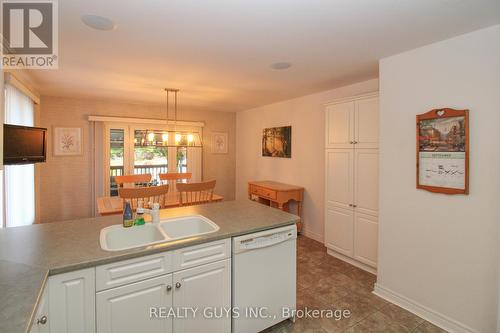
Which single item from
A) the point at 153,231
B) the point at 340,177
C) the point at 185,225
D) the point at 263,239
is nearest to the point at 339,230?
the point at 340,177

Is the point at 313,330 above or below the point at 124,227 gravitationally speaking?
below

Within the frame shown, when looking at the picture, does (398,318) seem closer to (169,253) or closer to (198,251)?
(198,251)

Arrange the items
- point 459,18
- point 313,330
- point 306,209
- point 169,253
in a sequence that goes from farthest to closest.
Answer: point 306,209, point 313,330, point 459,18, point 169,253

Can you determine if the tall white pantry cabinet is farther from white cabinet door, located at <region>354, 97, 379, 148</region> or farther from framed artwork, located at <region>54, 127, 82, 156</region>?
framed artwork, located at <region>54, 127, 82, 156</region>

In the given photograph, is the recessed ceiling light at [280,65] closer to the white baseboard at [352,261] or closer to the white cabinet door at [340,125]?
the white cabinet door at [340,125]

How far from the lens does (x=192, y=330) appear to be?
170cm

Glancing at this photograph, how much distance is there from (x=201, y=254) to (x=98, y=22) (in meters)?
1.82

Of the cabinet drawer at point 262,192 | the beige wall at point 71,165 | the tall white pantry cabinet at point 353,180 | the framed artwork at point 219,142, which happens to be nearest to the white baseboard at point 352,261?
the tall white pantry cabinet at point 353,180

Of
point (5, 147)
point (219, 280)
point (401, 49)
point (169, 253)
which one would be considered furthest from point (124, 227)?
point (401, 49)

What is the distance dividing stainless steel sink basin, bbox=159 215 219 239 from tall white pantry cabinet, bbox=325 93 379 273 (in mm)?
2047

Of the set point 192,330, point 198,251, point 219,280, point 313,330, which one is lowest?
point 313,330

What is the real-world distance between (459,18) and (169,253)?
2534mm

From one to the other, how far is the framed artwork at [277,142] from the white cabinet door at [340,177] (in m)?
1.16

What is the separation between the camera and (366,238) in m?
3.10
